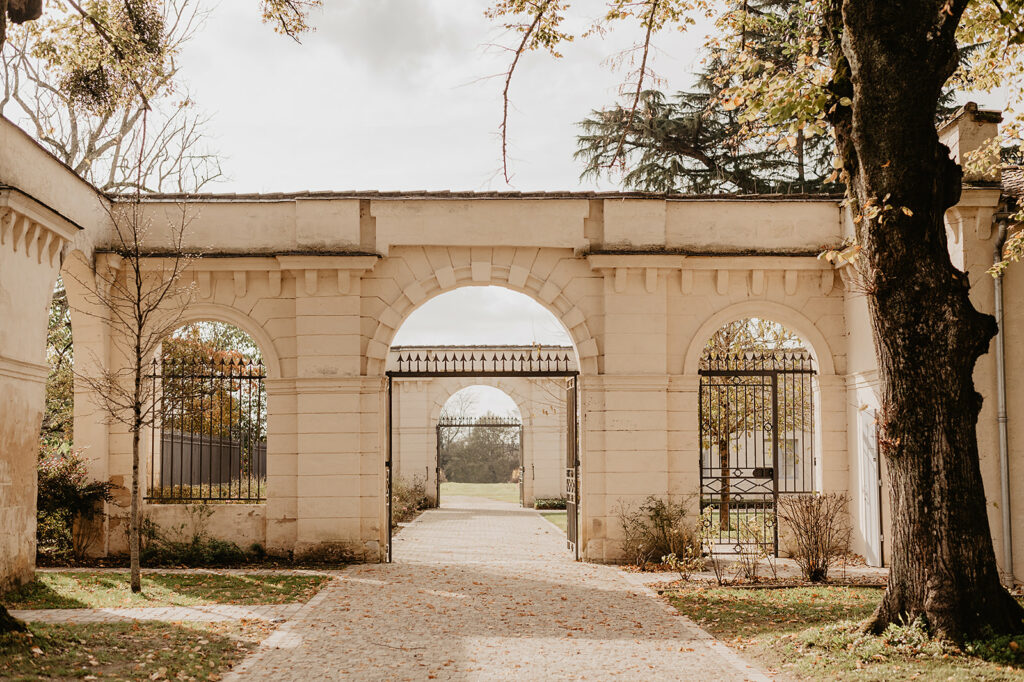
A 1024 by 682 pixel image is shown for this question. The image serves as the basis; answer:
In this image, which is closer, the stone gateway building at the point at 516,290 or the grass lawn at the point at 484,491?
the stone gateway building at the point at 516,290

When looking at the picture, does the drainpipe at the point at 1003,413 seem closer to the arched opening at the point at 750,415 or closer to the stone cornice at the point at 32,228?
the arched opening at the point at 750,415

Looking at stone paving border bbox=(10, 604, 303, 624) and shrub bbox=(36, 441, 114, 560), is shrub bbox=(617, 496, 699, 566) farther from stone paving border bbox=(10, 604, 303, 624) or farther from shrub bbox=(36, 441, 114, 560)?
shrub bbox=(36, 441, 114, 560)

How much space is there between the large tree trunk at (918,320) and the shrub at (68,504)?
958cm

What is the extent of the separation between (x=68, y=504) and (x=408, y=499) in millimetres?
10412

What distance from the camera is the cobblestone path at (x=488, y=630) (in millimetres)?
6840

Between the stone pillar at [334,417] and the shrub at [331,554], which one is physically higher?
the stone pillar at [334,417]

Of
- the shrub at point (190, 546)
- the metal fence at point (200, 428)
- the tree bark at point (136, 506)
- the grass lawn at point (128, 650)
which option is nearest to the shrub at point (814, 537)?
the grass lawn at point (128, 650)

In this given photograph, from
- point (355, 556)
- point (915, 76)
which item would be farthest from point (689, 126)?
point (915, 76)

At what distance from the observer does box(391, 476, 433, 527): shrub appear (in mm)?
20188

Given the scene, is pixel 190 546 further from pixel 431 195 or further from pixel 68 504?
pixel 431 195

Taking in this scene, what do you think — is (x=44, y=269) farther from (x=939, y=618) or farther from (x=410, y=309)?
(x=939, y=618)

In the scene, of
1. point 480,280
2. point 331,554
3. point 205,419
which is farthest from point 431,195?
point 205,419

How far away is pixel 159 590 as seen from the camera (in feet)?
33.4

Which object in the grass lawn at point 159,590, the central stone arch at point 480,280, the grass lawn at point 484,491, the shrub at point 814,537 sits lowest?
the grass lawn at point 484,491
